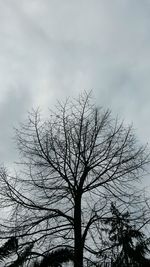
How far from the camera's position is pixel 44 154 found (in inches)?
386

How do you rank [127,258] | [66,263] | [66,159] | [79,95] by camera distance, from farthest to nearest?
[79,95]
[66,159]
[66,263]
[127,258]

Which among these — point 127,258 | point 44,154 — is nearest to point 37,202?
point 44,154

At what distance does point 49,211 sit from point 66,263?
1.40 meters

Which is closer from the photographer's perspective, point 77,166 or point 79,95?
point 77,166

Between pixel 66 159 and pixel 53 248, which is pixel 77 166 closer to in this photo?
pixel 66 159

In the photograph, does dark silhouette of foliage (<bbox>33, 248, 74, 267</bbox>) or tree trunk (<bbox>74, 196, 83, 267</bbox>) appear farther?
dark silhouette of foliage (<bbox>33, 248, 74, 267</bbox>)

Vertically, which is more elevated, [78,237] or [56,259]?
[78,237]

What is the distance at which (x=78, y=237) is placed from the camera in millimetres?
8328

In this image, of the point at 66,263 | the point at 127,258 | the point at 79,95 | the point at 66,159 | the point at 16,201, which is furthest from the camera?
the point at 79,95

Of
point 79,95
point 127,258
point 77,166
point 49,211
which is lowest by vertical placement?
point 127,258

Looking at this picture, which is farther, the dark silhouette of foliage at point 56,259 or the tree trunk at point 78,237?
the dark silhouette of foliage at point 56,259

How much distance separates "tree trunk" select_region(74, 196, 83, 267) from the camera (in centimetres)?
793

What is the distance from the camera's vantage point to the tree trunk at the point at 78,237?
793 centimetres

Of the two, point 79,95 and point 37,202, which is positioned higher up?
point 79,95
